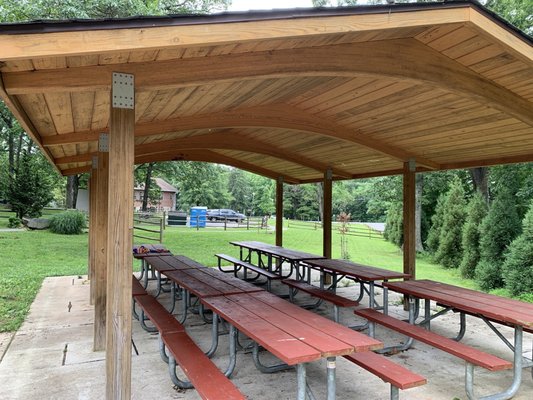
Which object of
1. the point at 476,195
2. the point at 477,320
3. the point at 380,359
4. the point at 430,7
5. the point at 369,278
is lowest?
the point at 477,320

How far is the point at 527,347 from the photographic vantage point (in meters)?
4.29

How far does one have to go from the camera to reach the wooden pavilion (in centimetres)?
201

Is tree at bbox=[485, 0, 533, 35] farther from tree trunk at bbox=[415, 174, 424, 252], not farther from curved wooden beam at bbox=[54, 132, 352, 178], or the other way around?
curved wooden beam at bbox=[54, 132, 352, 178]

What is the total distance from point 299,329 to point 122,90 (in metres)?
2.02

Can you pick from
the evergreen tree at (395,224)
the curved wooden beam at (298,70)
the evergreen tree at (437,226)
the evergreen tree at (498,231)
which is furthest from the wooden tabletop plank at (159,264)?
the evergreen tree at (395,224)

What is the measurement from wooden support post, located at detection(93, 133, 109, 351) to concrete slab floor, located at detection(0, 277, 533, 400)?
9.2 inches

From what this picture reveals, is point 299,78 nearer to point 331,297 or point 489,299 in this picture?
point 331,297

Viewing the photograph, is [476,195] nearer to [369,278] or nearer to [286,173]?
[286,173]

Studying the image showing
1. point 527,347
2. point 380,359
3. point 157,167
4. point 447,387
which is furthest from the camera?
point 157,167

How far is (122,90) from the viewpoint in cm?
235

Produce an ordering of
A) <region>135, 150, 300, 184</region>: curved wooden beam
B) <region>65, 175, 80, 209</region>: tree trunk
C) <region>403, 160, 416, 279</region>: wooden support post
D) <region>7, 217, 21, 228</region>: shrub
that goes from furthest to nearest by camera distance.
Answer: <region>65, 175, 80, 209</region>: tree trunk
<region>7, 217, 21, 228</region>: shrub
<region>135, 150, 300, 184</region>: curved wooden beam
<region>403, 160, 416, 279</region>: wooden support post

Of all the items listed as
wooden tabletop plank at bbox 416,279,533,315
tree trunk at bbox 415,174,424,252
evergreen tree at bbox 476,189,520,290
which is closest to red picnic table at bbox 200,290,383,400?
wooden tabletop plank at bbox 416,279,533,315

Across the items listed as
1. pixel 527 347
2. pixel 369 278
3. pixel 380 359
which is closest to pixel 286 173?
pixel 369 278

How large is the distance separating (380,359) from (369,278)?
1.88 m
